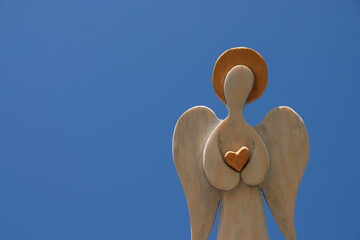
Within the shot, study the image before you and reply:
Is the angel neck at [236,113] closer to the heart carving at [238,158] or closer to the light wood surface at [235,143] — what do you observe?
the light wood surface at [235,143]

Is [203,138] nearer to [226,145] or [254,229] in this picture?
[226,145]

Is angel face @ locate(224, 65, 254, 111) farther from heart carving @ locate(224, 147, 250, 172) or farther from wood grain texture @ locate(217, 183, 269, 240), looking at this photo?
wood grain texture @ locate(217, 183, 269, 240)

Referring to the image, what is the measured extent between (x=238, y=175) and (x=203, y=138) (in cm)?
17

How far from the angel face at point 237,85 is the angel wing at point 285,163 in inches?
5.2

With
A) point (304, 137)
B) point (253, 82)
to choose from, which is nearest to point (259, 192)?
point (304, 137)

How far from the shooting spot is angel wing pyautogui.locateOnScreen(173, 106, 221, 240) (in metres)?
1.96

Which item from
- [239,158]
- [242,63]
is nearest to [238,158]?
[239,158]

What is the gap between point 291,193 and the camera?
1968 millimetres

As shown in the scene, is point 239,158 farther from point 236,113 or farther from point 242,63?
point 242,63

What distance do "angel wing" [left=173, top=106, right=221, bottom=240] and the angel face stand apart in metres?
0.09

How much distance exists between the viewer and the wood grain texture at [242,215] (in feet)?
6.28

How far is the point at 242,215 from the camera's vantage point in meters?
1.92

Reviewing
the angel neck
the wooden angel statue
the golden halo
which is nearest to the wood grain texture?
the wooden angel statue

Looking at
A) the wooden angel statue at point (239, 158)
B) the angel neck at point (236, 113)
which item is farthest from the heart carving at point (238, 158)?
the angel neck at point (236, 113)
